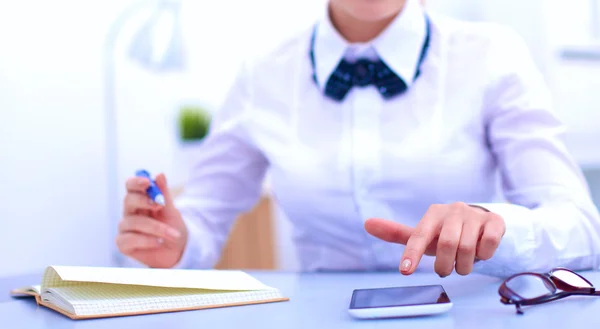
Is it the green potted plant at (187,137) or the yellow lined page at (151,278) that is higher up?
the yellow lined page at (151,278)

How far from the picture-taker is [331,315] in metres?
0.69

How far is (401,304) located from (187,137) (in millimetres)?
2358

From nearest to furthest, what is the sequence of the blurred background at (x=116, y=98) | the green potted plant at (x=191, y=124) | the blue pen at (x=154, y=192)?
1. the blue pen at (x=154, y=192)
2. the blurred background at (x=116, y=98)
3. the green potted plant at (x=191, y=124)

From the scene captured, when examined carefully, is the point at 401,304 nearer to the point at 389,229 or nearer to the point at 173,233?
the point at 389,229

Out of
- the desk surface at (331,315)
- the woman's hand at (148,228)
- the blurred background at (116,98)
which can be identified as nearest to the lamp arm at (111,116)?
the blurred background at (116,98)

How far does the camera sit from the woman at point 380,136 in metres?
1.08

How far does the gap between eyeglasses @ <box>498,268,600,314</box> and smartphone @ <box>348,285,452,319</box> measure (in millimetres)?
68

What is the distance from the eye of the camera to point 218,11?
335 cm

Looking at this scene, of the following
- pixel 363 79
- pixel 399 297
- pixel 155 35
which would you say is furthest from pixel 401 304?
pixel 155 35

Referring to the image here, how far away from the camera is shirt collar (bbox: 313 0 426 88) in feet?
3.87

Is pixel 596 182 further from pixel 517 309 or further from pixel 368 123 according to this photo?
pixel 517 309

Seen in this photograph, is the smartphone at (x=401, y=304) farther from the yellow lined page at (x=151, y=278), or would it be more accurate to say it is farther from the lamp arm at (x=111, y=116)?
the lamp arm at (x=111, y=116)

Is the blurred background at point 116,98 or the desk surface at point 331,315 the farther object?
the blurred background at point 116,98

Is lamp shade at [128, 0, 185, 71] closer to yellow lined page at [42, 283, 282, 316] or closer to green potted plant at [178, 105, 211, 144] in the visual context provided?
green potted plant at [178, 105, 211, 144]
